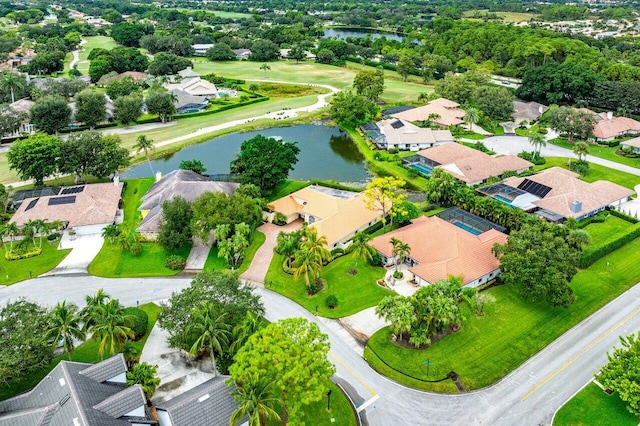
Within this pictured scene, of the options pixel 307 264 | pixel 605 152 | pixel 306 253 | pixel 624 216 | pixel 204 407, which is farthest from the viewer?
pixel 605 152

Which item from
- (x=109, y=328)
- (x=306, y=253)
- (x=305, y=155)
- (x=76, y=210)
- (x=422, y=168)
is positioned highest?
(x=306, y=253)

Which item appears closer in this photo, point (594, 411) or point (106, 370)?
point (106, 370)

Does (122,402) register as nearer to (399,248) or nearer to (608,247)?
(399,248)

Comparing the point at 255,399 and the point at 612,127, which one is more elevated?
the point at 612,127

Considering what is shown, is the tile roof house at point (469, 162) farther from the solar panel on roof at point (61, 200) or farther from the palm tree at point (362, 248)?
the solar panel on roof at point (61, 200)

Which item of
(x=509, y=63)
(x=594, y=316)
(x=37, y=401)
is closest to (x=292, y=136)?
(x=594, y=316)

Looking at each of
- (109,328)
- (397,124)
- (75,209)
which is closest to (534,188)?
(397,124)

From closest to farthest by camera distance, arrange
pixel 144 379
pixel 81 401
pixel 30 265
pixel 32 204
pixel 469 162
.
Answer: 1. pixel 81 401
2. pixel 144 379
3. pixel 30 265
4. pixel 32 204
5. pixel 469 162

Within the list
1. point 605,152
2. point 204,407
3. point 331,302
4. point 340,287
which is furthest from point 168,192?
point 605,152
